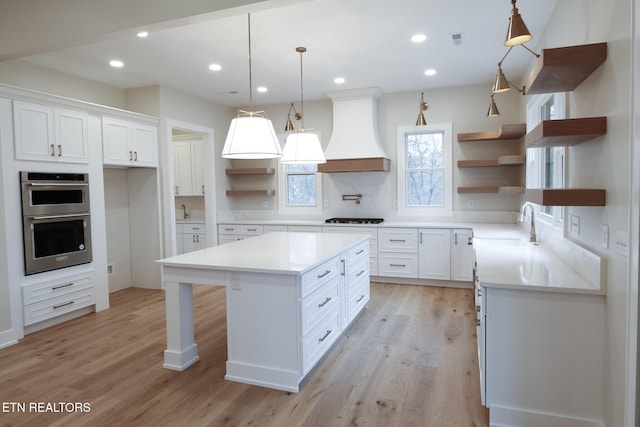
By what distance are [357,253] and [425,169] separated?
2527 millimetres

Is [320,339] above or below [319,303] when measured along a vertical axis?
below

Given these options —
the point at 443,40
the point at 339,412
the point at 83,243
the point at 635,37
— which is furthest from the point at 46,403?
the point at 443,40

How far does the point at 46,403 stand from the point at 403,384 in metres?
2.31

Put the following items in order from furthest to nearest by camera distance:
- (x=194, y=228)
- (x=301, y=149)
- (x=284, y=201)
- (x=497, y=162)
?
(x=284, y=201), (x=194, y=228), (x=497, y=162), (x=301, y=149)

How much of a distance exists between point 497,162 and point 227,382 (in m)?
4.15

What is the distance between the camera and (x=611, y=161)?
191cm

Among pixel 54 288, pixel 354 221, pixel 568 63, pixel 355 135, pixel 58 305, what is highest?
pixel 355 135

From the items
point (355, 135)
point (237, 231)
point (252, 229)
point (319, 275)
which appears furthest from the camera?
point (237, 231)

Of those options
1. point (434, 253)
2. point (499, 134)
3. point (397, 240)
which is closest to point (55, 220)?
point (397, 240)

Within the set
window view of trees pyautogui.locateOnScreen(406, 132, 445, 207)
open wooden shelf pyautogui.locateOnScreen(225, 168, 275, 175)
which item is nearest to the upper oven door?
open wooden shelf pyautogui.locateOnScreen(225, 168, 275, 175)

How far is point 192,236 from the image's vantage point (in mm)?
6543

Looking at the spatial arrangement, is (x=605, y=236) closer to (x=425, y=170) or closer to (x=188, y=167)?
(x=425, y=170)

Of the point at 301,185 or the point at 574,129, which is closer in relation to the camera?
the point at 574,129

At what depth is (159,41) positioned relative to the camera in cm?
376
